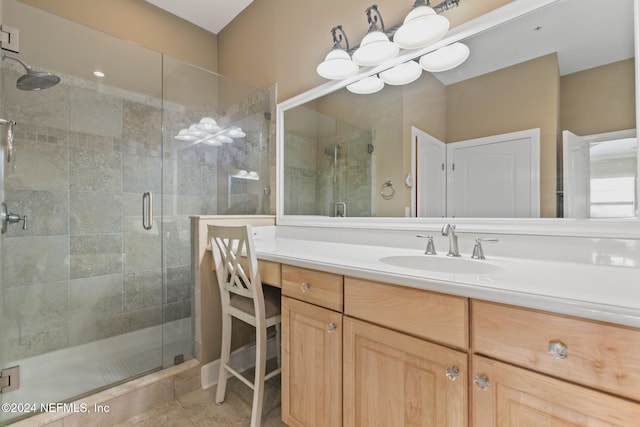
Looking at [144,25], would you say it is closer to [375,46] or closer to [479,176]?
[375,46]

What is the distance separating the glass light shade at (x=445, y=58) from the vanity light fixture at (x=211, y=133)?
4.90 ft

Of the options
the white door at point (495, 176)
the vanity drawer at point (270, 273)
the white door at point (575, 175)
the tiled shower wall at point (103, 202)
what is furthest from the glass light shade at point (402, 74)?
the vanity drawer at point (270, 273)

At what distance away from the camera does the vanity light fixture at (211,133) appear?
2264 mm

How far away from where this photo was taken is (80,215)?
193 centimetres

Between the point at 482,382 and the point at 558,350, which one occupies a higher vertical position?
the point at 558,350

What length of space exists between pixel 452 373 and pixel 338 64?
1.58 metres

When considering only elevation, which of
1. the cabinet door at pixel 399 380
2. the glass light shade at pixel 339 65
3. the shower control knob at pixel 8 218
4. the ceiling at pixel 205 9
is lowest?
the cabinet door at pixel 399 380

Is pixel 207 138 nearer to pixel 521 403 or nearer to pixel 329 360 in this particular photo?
pixel 329 360

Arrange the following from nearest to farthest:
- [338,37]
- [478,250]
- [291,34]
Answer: [478,250]
[338,37]
[291,34]

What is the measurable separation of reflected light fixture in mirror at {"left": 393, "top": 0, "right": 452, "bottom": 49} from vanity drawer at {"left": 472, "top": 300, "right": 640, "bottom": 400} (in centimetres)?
119

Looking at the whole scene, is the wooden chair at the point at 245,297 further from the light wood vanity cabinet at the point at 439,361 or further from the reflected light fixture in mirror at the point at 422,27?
the reflected light fixture in mirror at the point at 422,27

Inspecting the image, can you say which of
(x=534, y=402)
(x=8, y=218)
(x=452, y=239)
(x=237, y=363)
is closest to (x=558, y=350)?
(x=534, y=402)

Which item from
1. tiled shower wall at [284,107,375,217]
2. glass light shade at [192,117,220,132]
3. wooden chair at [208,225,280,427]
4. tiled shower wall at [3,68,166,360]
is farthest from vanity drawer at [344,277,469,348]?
glass light shade at [192,117,220,132]

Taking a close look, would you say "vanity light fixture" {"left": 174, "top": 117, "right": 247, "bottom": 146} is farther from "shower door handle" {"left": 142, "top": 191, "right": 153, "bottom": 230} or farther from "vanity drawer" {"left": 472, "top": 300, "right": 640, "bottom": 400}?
"vanity drawer" {"left": 472, "top": 300, "right": 640, "bottom": 400}
